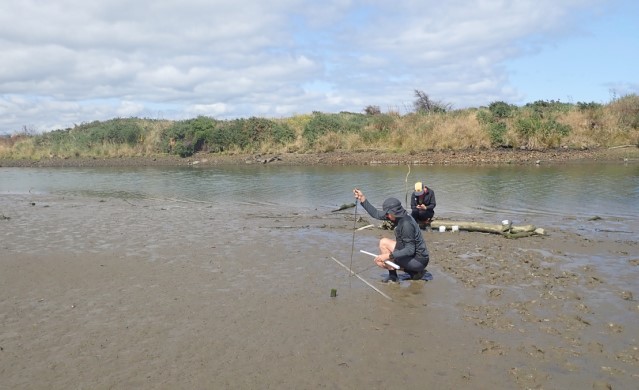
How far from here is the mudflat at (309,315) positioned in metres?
5.36

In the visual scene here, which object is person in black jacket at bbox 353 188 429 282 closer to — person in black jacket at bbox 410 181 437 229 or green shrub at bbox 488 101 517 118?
person in black jacket at bbox 410 181 437 229

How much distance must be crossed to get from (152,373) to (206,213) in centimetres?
1076

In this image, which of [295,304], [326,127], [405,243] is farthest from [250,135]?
[295,304]

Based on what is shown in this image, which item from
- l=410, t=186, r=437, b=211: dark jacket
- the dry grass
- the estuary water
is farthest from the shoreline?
l=410, t=186, r=437, b=211: dark jacket

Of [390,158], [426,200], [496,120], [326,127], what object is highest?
[496,120]

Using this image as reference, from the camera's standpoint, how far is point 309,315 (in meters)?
7.01

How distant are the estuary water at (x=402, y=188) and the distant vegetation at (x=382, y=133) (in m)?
5.83

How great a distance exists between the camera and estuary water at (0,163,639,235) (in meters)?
14.9

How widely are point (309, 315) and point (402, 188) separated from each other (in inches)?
557

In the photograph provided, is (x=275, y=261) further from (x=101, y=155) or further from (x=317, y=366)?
(x=101, y=155)

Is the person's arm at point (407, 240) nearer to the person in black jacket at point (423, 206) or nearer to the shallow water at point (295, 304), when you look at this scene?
the shallow water at point (295, 304)

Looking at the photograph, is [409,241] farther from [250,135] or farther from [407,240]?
[250,135]

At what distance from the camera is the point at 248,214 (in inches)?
617

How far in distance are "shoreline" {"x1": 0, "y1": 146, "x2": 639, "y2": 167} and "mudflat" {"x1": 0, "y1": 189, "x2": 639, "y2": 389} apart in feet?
68.6
